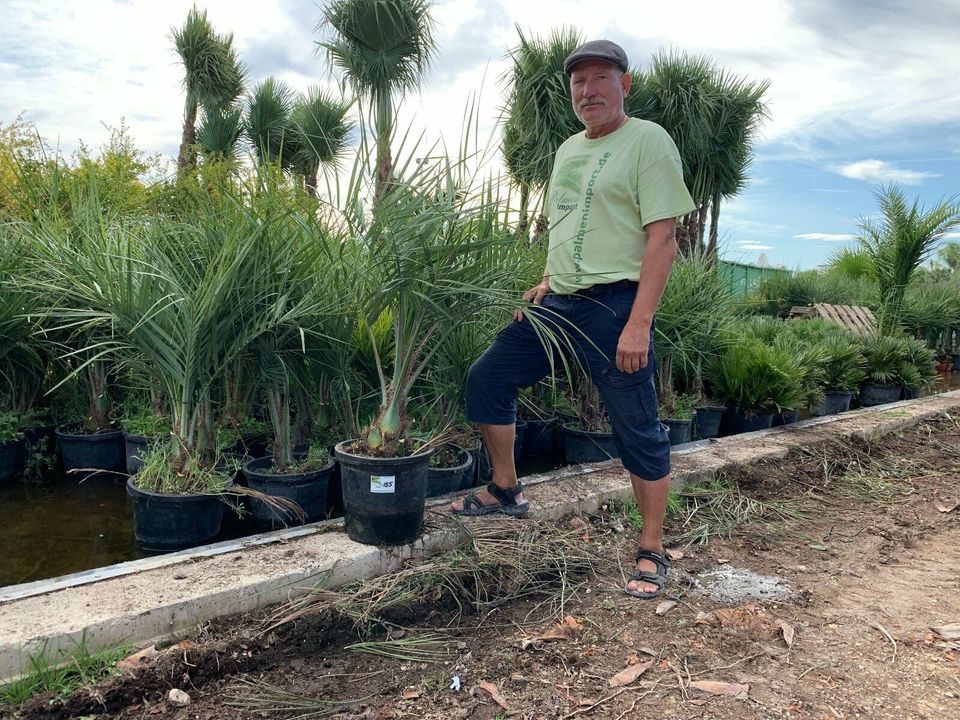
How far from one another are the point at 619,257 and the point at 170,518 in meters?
1.87

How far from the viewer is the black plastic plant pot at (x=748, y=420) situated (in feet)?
16.6

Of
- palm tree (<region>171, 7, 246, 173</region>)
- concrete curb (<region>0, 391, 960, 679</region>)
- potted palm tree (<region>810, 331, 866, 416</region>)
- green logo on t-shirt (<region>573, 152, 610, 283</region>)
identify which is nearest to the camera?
concrete curb (<region>0, 391, 960, 679</region>)

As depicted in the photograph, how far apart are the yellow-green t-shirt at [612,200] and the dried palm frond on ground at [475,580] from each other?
37.3 inches

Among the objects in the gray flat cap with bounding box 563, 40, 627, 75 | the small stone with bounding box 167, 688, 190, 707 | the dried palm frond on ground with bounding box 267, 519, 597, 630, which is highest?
the gray flat cap with bounding box 563, 40, 627, 75

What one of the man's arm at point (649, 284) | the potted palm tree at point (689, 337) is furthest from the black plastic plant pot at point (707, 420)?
the man's arm at point (649, 284)

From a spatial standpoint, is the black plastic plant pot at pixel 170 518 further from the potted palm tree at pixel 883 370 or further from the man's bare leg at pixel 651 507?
the potted palm tree at pixel 883 370

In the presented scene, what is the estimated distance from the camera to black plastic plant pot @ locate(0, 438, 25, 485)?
3.23 m

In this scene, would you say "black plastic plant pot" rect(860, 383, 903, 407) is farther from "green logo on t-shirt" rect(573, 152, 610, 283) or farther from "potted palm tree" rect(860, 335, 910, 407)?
"green logo on t-shirt" rect(573, 152, 610, 283)

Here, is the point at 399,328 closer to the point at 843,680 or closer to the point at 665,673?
the point at 665,673

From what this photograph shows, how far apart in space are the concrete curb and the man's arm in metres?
0.94

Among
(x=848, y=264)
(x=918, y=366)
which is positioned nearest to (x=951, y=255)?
(x=848, y=264)

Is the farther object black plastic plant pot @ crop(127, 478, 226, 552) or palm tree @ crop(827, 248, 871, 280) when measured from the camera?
palm tree @ crop(827, 248, 871, 280)

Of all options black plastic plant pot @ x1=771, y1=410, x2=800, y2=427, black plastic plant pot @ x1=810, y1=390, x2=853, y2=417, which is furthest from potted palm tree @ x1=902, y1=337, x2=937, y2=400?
black plastic plant pot @ x1=771, y1=410, x2=800, y2=427

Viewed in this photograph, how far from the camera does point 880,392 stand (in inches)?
→ 286
